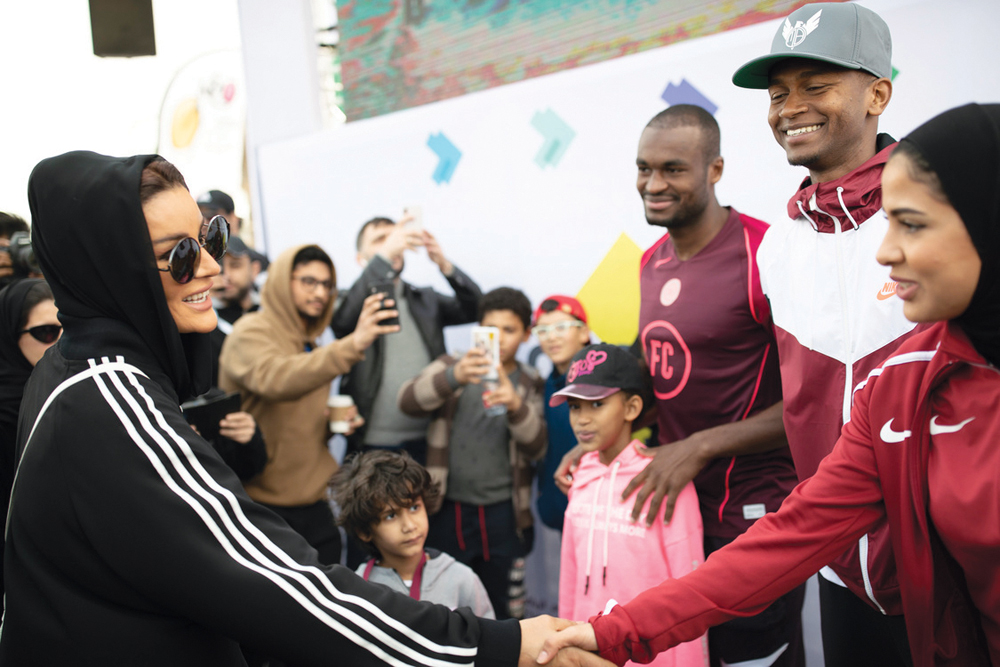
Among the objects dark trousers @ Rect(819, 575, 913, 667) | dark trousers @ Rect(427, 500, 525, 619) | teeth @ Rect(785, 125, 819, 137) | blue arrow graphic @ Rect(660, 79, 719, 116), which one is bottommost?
dark trousers @ Rect(427, 500, 525, 619)

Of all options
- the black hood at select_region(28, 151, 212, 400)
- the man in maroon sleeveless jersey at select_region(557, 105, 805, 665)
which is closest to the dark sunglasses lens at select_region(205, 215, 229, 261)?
the black hood at select_region(28, 151, 212, 400)

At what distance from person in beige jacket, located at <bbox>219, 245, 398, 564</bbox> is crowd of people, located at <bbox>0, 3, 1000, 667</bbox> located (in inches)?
12.0

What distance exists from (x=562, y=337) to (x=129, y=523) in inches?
83.2

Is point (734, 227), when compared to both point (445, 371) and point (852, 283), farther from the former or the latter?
point (445, 371)

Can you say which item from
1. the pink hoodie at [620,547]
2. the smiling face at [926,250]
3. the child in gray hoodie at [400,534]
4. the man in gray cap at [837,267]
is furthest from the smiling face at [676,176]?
the child in gray hoodie at [400,534]

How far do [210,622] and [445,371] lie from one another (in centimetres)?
195

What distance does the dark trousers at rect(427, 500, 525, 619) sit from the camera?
10.3 ft

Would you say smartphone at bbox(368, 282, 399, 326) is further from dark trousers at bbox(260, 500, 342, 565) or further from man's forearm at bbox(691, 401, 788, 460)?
man's forearm at bbox(691, 401, 788, 460)

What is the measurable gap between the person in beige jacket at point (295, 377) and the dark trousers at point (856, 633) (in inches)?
82.9

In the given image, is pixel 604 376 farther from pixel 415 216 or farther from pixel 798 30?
pixel 415 216

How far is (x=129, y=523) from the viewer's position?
48.3 inches

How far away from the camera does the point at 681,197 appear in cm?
225

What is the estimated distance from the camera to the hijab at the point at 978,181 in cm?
109

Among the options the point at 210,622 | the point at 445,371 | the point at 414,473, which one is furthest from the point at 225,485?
the point at 445,371
